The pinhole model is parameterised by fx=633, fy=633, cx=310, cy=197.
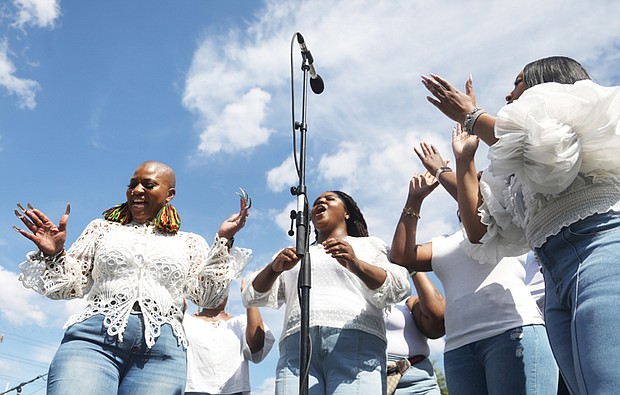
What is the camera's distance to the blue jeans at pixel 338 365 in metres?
3.05

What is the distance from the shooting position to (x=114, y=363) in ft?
9.46

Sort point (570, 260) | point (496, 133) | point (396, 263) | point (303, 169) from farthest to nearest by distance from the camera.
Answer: point (396, 263), point (303, 169), point (496, 133), point (570, 260)

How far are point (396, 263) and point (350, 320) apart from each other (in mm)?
473

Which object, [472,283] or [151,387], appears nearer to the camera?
[151,387]

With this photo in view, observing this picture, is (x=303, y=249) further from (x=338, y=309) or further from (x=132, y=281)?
(x=132, y=281)

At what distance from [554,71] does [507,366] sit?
127 centimetres

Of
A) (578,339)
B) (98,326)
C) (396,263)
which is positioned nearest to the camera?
(578,339)

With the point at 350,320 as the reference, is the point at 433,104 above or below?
above

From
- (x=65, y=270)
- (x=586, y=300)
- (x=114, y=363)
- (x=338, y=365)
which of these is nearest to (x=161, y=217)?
(x=65, y=270)

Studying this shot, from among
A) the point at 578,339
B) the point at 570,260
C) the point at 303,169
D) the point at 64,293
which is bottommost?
the point at 578,339

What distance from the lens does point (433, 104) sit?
8.89 ft

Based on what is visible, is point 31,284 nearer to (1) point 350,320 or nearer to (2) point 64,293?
(2) point 64,293

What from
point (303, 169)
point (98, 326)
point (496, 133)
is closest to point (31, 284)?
point (98, 326)

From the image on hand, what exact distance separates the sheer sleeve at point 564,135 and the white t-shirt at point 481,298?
36.7 inches
